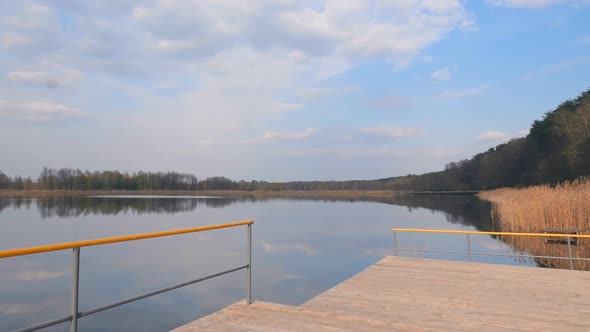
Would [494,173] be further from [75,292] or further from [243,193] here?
[75,292]

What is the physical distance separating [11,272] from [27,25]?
21.8 ft

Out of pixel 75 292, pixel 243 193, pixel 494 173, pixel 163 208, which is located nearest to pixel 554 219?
pixel 75 292

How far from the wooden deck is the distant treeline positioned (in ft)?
86.3

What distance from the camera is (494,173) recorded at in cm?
5275

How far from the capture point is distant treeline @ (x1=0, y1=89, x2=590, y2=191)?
2862 cm

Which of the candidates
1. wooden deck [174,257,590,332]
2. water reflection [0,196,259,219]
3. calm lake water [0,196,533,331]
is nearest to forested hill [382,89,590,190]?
calm lake water [0,196,533,331]

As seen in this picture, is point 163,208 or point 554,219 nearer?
point 554,219

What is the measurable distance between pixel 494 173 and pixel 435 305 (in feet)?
180

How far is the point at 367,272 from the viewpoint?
216 inches

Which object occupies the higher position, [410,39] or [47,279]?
[410,39]

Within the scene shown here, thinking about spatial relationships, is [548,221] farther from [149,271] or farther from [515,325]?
[149,271]

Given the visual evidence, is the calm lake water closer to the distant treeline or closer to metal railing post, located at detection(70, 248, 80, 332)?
metal railing post, located at detection(70, 248, 80, 332)

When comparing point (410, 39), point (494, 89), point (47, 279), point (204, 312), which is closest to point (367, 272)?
point (204, 312)

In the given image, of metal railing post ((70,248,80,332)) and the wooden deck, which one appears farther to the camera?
the wooden deck
